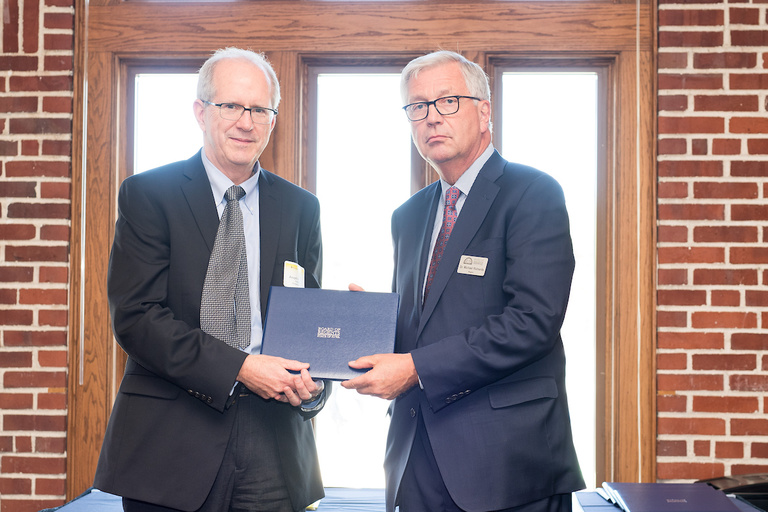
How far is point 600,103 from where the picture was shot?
8.89ft

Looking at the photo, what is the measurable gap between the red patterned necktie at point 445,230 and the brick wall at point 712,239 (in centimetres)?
124

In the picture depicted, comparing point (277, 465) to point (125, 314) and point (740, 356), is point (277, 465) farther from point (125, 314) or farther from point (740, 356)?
point (740, 356)

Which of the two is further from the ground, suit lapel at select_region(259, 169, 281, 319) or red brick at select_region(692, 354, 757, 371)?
suit lapel at select_region(259, 169, 281, 319)

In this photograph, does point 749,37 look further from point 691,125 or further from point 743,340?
point 743,340

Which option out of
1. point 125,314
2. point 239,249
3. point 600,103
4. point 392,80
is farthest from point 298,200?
point 600,103

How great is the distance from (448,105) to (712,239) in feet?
4.77

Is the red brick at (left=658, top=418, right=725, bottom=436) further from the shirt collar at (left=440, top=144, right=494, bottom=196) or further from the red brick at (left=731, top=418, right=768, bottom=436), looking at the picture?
the shirt collar at (left=440, top=144, right=494, bottom=196)

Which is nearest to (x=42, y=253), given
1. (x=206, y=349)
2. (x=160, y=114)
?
(x=160, y=114)

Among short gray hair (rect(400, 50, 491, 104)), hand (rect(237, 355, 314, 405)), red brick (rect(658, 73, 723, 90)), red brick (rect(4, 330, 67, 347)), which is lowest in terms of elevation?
red brick (rect(4, 330, 67, 347))

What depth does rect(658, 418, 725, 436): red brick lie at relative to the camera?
254 centimetres

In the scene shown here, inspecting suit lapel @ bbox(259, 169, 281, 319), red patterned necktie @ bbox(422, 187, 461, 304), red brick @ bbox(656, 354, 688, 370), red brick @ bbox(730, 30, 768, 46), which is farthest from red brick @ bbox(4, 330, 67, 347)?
red brick @ bbox(730, 30, 768, 46)

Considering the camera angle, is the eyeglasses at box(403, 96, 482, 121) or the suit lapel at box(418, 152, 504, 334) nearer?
the suit lapel at box(418, 152, 504, 334)

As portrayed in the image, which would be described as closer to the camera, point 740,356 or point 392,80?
point 740,356

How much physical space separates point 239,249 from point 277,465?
59cm
